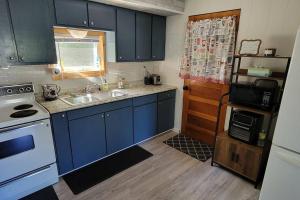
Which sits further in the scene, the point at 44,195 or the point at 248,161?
the point at 248,161

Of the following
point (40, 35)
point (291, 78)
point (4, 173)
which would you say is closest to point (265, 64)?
point (291, 78)

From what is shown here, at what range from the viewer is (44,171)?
2.01 metres

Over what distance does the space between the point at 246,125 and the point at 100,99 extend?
6.02 ft

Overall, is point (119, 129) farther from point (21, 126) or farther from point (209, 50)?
point (209, 50)

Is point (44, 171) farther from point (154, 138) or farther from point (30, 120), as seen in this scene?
point (154, 138)

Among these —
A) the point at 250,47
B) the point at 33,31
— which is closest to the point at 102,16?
the point at 33,31

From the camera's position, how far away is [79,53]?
2719 millimetres

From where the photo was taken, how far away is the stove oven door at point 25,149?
171 cm

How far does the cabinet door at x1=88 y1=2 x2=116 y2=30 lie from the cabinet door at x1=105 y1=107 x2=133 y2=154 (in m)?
1.19

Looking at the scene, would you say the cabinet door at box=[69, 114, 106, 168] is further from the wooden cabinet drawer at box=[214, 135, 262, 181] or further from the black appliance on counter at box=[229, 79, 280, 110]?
the black appliance on counter at box=[229, 79, 280, 110]

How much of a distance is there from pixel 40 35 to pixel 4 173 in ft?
4.78

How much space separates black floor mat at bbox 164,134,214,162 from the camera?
277 cm

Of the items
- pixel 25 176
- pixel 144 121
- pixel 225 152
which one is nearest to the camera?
pixel 25 176

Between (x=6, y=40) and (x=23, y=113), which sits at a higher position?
(x=6, y=40)
